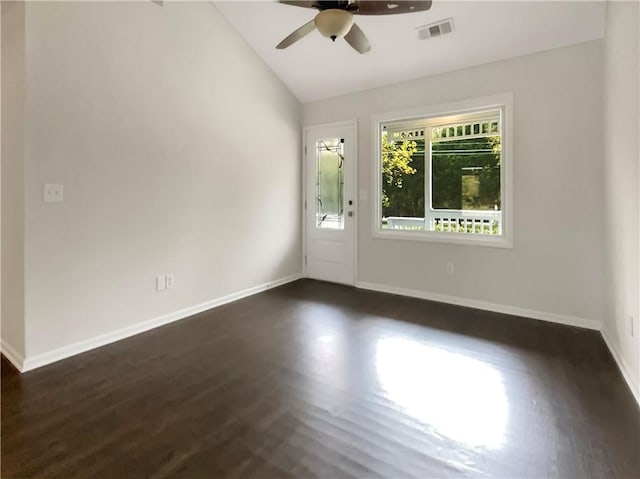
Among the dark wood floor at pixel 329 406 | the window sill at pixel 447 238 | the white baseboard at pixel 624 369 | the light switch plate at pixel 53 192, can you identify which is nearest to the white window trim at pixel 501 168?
the window sill at pixel 447 238

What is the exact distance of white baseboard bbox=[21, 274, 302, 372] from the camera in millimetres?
2475

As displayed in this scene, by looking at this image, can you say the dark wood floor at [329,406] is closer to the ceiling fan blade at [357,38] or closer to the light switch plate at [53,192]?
the light switch plate at [53,192]

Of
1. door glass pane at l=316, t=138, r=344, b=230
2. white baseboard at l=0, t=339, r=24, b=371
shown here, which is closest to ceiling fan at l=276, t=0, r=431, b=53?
door glass pane at l=316, t=138, r=344, b=230

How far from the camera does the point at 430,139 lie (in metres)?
4.20

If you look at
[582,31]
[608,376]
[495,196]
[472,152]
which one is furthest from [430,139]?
[608,376]

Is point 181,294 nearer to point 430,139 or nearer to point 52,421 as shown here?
point 52,421

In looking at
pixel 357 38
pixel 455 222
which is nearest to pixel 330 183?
pixel 455 222

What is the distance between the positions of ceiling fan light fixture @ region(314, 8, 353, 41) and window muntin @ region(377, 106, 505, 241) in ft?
6.77

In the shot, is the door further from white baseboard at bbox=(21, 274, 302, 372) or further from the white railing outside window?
white baseboard at bbox=(21, 274, 302, 372)

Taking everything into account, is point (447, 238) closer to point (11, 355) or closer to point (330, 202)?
point (330, 202)

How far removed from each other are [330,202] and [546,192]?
2556 mm

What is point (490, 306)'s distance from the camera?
368 cm

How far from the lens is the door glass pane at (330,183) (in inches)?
188

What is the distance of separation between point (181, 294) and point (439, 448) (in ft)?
8.88
